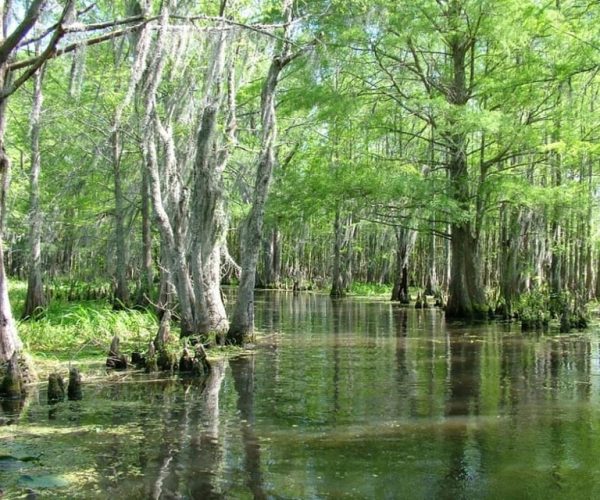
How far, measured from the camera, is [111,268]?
21.8 m

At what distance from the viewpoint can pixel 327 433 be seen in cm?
716

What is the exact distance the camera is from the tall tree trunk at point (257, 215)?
549 inches

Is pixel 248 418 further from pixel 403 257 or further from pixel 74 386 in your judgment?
pixel 403 257

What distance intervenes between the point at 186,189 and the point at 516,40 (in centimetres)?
941

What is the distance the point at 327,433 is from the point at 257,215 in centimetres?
771

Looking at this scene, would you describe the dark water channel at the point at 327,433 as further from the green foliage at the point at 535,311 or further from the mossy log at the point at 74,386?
the green foliage at the point at 535,311

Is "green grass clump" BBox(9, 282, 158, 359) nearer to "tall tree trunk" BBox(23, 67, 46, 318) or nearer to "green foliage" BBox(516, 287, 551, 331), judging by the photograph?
"tall tree trunk" BBox(23, 67, 46, 318)

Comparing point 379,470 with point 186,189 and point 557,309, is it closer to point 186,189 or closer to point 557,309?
point 186,189

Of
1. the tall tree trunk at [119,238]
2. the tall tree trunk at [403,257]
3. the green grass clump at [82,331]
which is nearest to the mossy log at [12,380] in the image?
the green grass clump at [82,331]

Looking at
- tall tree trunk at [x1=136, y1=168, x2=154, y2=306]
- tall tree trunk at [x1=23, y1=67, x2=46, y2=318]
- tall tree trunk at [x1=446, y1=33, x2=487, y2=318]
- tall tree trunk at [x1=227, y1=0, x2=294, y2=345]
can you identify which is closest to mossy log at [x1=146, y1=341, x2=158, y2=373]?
tall tree trunk at [x1=227, y1=0, x2=294, y2=345]

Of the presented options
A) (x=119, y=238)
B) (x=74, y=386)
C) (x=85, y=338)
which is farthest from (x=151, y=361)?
(x=119, y=238)

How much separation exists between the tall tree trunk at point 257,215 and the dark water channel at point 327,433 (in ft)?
5.37

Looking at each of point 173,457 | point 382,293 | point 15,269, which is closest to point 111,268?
point 173,457

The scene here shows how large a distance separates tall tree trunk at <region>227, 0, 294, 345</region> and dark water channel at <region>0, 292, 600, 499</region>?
164 centimetres
